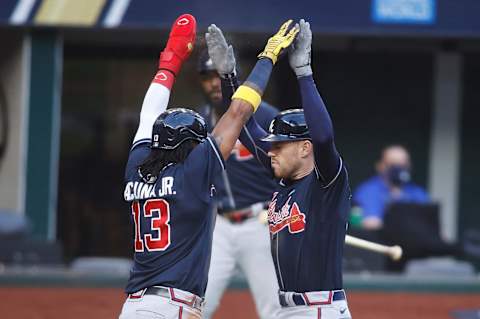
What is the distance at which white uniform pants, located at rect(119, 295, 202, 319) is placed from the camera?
14.7 feet

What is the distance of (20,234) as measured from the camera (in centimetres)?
890

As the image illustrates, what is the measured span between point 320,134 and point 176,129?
0.57 metres

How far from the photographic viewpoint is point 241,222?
6559 mm

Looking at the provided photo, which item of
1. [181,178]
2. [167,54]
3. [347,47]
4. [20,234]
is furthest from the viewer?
[347,47]

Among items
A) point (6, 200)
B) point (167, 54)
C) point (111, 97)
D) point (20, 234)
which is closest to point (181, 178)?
point (167, 54)

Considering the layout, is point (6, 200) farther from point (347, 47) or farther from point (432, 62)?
point (432, 62)

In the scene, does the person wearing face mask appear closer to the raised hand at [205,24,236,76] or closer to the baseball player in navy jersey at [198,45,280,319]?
the baseball player in navy jersey at [198,45,280,319]

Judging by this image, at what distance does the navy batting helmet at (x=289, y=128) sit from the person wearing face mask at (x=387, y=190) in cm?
439

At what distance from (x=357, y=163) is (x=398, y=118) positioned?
582 mm

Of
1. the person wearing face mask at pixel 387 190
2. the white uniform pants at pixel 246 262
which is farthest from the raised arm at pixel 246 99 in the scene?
the person wearing face mask at pixel 387 190

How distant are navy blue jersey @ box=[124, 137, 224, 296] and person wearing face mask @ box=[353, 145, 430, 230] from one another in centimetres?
465

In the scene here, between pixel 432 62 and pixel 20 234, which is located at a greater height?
pixel 432 62

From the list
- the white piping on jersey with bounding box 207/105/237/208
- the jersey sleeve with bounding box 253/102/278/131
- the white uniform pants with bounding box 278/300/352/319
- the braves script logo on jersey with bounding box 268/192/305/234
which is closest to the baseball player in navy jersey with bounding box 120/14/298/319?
the braves script logo on jersey with bounding box 268/192/305/234

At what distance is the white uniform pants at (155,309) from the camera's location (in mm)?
4477
